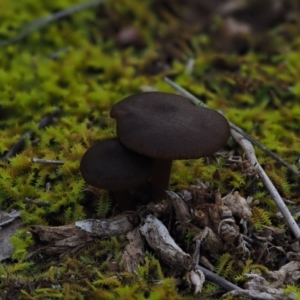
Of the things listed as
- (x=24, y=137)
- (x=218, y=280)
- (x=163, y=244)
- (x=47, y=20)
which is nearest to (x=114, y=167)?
(x=163, y=244)

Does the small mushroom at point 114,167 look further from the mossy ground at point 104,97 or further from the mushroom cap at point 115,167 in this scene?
the mossy ground at point 104,97

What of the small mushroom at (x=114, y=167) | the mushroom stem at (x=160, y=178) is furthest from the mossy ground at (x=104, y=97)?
the small mushroom at (x=114, y=167)

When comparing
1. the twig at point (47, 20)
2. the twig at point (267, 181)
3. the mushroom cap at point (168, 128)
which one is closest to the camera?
the mushroom cap at point (168, 128)

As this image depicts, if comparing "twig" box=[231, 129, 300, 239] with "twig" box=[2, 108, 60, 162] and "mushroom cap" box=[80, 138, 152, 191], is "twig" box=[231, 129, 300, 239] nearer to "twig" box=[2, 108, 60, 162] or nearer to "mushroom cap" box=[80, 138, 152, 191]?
"mushroom cap" box=[80, 138, 152, 191]

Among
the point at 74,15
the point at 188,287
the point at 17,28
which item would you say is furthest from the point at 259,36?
the point at 188,287

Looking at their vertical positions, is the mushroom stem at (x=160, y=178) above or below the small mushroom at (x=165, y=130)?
below

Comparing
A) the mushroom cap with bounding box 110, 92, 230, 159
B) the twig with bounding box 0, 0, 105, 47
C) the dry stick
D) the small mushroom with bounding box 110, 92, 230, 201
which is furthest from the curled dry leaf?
the twig with bounding box 0, 0, 105, 47

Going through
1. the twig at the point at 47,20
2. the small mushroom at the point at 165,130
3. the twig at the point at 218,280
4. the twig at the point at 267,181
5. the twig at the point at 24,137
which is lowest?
the twig at the point at 218,280

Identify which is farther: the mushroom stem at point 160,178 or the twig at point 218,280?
the mushroom stem at point 160,178

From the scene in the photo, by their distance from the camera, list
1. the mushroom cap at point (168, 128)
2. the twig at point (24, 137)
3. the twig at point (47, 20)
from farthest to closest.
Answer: the twig at point (47, 20)
the twig at point (24, 137)
the mushroom cap at point (168, 128)

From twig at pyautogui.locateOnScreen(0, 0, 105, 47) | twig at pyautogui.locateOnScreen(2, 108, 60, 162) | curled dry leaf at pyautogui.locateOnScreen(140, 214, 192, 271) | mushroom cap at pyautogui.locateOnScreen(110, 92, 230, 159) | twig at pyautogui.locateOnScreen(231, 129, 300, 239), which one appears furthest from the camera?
twig at pyautogui.locateOnScreen(0, 0, 105, 47)
